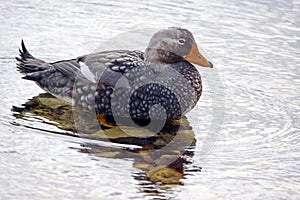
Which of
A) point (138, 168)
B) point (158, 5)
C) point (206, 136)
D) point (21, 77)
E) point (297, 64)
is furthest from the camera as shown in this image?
point (158, 5)

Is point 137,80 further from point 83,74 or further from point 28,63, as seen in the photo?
point 28,63

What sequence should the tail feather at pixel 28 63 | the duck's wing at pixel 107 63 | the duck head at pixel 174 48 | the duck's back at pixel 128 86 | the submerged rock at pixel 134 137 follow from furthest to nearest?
the tail feather at pixel 28 63 < the duck head at pixel 174 48 < the duck's wing at pixel 107 63 < the duck's back at pixel 128 86 < the submerged rock at pixel 134 137

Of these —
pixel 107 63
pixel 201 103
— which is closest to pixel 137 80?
pixel 107 63

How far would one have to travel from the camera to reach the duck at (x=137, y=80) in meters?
6.74

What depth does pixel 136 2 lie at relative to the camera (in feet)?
34.6

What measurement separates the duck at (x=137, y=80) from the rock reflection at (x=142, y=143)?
0.58ft

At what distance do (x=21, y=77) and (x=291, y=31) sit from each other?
161 inches

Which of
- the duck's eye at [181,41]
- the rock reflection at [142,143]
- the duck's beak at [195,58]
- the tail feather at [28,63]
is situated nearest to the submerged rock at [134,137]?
the rock reflection at [142,143]

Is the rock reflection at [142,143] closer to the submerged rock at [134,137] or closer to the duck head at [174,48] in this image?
the submerged rock at [134,137]

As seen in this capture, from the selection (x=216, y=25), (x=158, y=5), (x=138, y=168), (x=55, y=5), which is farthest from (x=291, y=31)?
(x=138, y=168)

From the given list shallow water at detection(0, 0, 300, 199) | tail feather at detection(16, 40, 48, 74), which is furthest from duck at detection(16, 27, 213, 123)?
shallow water at detection(0, 0, 300, 199)

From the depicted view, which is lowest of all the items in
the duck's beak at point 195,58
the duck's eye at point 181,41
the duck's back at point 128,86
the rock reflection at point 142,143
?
the rock reflection at point 142,143

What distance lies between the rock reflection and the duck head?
644 millimetres

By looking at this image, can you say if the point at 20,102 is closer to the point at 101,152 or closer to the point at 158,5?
the point at 101,152
